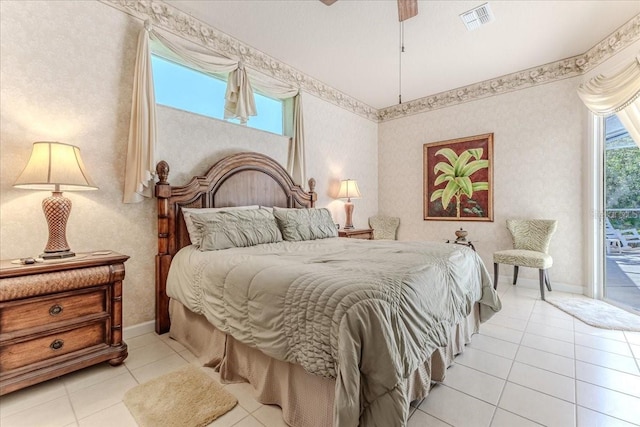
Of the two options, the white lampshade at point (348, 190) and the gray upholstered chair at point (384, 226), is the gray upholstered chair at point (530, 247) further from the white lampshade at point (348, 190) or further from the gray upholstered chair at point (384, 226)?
the white lampshade at point (348, 190)

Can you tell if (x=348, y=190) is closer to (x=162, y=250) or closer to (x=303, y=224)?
(x=303, y=224)

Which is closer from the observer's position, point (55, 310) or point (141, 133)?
point (55, 310)

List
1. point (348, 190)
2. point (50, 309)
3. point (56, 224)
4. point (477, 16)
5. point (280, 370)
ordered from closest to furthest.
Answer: point (280, 370) < point (50, 309) < point (56, 224) < point (477, 16) < point (348, 190)

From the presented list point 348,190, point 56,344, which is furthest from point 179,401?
point 348,190

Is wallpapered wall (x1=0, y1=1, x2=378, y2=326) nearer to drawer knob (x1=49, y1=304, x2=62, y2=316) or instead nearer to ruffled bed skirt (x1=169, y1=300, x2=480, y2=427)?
drawer knob (x1=49, y1=304, x2=62, y2=316)

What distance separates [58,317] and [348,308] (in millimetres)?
1860

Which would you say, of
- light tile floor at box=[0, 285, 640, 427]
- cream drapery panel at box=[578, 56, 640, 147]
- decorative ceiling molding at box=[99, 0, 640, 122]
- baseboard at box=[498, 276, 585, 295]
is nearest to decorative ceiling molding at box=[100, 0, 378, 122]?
decorative ceiling molding at box=[99, 0, 640, 122]

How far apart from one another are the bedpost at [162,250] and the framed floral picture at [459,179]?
3.89 meters

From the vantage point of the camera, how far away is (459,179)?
4.47 metres

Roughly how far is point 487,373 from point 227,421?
166 cm

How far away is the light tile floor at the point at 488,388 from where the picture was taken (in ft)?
4.90


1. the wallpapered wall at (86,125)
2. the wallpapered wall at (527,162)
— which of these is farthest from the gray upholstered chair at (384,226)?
the wallpapered wall at (86,125)

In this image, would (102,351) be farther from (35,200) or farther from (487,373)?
(487,373)

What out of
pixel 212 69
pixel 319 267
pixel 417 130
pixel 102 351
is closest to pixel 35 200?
pixel 102 351
